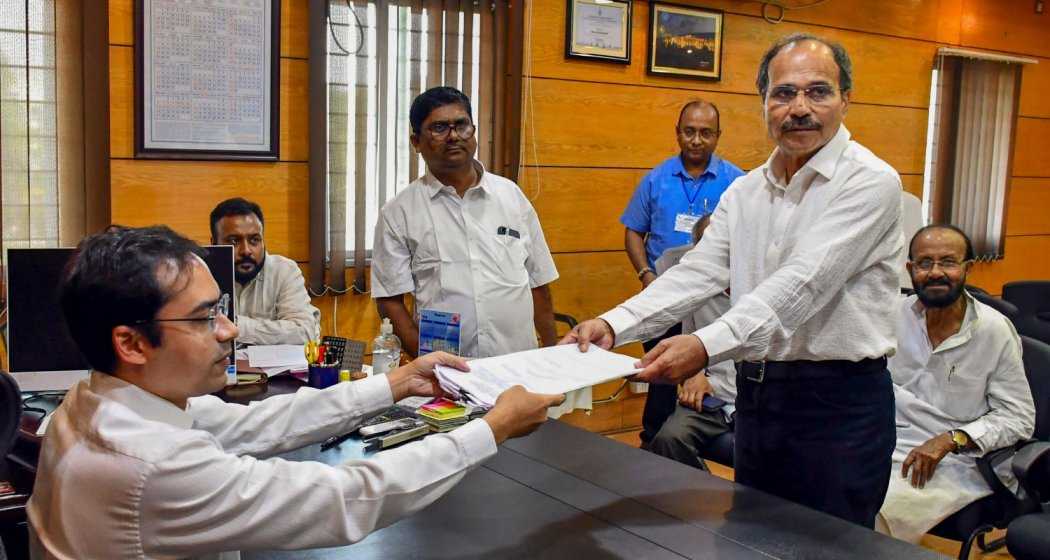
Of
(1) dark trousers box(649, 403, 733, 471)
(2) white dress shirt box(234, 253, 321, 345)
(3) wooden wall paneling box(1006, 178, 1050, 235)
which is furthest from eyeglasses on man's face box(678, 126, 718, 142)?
(3) wooden wall paneling box(1006, 178, 1050, 235)

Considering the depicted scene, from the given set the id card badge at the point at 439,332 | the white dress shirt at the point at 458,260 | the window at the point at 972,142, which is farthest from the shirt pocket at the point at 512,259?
the window at the point at 972,142

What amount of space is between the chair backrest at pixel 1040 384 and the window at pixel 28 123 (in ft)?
12.0

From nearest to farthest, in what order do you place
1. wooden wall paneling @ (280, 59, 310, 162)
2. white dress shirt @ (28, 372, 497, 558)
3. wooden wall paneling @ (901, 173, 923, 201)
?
white dress shirt @ (28, 372, 497, 558) < wooden wall paneling @ (280, 59, 310, 162) < wooden wall paneling @ (901, 173, 923, 201)

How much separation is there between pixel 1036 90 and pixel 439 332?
5.84 m

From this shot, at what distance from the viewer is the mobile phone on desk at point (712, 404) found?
336 centimetres

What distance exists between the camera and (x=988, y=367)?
293 centimetres

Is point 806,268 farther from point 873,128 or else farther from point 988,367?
point 873,128

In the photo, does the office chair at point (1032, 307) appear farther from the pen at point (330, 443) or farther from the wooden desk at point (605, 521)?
the pen at point (330, 443)

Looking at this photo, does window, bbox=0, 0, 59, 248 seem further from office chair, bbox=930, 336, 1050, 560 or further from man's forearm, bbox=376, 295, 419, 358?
office chair, bbox=930, 336, 1050, 560

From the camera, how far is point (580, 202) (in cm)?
496

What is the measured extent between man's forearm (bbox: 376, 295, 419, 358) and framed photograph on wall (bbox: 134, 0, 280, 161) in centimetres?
118

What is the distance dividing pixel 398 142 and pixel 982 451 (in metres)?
2.78

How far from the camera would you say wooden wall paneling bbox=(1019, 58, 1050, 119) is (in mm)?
6656

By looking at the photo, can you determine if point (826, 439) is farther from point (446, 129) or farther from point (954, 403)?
point (446, 129)
